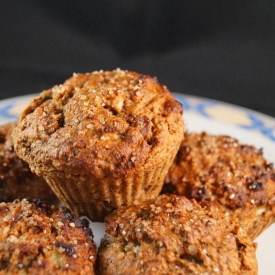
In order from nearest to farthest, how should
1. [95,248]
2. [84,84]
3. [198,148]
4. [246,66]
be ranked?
[95,248], [84,84], [198,148], [246,66]

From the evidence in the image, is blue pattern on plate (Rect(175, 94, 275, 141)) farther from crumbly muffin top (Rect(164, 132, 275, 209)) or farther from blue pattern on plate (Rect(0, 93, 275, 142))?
crumbly muffin top (Rect(164, 132, 275, 209))

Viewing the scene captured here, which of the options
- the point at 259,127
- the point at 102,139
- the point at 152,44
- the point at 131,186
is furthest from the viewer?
the point at 152,44

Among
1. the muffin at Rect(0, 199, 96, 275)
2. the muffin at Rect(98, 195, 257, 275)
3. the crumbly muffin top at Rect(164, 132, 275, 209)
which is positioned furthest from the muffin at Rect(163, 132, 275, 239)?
the muffin at Rect(0, 199, 96, 275)

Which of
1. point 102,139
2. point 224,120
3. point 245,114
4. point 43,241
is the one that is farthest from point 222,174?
point 245,114

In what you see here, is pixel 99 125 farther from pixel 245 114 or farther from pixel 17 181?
pixel 245 114

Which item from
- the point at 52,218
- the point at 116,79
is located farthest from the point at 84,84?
the point at 52,218

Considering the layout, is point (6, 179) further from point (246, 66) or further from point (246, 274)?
point (246, 66)
